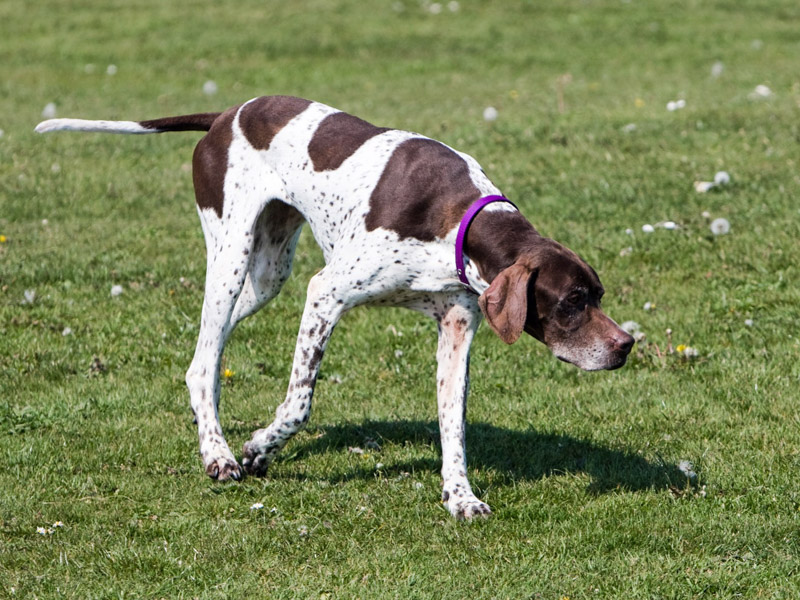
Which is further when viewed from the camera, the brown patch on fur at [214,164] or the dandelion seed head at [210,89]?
the dandelion seed head at [210,89]

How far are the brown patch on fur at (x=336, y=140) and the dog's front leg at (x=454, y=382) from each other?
0.85m

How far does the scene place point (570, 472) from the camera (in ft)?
16.3

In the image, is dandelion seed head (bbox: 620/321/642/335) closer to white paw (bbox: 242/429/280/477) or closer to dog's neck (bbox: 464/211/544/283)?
dog's neck (bbox: 464/211/544/283)

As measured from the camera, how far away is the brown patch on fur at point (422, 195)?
15.5ft

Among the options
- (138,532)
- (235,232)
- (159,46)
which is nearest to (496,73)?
(159,46)

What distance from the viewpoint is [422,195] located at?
15.6 feet

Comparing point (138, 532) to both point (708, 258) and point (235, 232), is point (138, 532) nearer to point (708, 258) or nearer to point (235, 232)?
point (235, 232)

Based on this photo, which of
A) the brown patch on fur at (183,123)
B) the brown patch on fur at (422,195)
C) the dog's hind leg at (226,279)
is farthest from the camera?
the brown patch on fur at (183,123)

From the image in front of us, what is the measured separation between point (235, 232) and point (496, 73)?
1137 centimetres

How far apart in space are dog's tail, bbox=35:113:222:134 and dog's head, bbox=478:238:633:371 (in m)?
2.10

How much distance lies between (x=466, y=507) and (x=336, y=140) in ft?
5.95

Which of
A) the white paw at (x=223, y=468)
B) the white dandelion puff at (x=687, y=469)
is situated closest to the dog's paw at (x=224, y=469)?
the white paw at (x=223, y=468)

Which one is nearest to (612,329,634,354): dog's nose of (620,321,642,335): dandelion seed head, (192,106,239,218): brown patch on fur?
(192,106,239,218): brown patch on fur

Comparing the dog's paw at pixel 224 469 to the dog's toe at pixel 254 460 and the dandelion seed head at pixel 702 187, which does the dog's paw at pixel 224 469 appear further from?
the dandelion seed head at pixel 702 187
